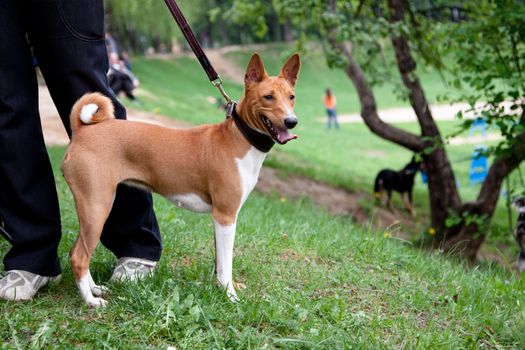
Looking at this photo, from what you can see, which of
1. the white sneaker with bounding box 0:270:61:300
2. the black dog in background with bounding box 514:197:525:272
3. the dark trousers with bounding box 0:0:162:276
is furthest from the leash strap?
the black dog in background with bounding box 514:197:525:272

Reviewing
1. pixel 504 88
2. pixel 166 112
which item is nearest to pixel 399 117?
pixel 166 112

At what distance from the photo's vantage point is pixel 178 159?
10.3ft

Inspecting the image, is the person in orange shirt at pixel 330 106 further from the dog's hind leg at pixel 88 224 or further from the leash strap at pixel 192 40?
the dog's hind leg at pixel 88 224

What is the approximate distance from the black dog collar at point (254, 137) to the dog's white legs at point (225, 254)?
41cm

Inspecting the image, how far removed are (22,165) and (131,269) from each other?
0.76 meters

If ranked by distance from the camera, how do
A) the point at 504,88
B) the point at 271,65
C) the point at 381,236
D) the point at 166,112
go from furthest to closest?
the point at 271,65 → the point at 166,112 → the point at 504,88 → the point at 381,236

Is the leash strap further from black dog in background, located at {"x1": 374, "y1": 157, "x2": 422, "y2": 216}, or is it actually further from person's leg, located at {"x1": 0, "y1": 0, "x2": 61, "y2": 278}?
black dog in background, located at {"x1": 374, "y1": 157, "x2": 422, "y2": 216}

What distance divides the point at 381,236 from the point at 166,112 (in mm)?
12522

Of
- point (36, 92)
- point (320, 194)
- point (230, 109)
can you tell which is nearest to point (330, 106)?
point (320, 194)

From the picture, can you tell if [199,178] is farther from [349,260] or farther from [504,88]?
[504,88]

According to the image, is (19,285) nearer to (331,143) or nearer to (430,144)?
(430,144)

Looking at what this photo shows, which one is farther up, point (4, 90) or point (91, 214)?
point (4, 90)

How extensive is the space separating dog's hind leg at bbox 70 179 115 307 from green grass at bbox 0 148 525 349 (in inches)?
3.7

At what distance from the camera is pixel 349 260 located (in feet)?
13.4
